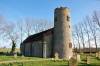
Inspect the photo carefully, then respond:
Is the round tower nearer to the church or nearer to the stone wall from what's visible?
the church

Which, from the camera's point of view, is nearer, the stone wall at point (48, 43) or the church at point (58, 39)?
the church at point (58, 39)

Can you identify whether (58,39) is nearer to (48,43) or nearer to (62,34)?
(62,34)

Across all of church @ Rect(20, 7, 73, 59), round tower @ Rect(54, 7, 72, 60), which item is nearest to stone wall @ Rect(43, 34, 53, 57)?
church @ Rect(20, 7, 73, 59)

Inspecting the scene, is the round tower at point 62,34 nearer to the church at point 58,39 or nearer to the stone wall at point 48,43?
the church at point 58,39

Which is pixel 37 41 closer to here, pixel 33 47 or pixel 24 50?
pixel 33 47

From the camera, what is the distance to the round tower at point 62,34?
148 ft

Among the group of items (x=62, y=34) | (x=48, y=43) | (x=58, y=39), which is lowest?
(x=48, y=43)

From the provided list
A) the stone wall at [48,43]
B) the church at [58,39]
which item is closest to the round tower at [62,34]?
the church at [58,39]

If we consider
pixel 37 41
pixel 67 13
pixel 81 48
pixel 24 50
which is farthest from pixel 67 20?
pixel 81 48

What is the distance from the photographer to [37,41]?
48312mm

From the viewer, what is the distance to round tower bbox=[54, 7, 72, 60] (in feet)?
148

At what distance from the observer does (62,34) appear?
45.2m

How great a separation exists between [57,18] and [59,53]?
703cm

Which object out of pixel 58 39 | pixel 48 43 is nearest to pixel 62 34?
pixel 58 39
